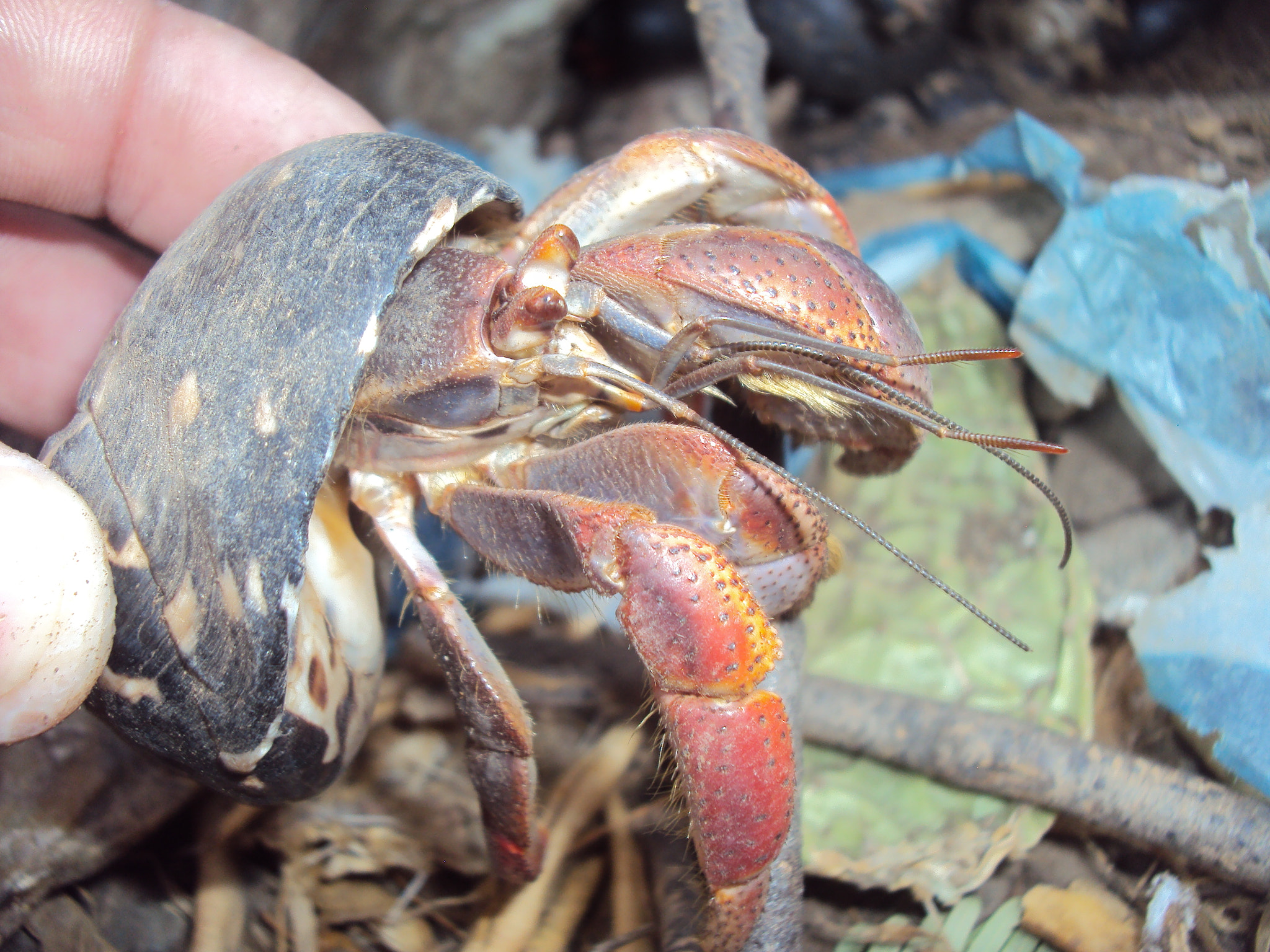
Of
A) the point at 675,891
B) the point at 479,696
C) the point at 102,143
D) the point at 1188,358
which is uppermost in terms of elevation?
the point at 102,143

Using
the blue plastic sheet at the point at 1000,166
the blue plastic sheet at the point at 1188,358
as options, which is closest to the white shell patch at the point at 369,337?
the blue plastic sheet at the point at 1188,358

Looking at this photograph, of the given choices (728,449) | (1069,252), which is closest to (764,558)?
(728,449)

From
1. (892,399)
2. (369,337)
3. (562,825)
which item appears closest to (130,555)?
(369,337)

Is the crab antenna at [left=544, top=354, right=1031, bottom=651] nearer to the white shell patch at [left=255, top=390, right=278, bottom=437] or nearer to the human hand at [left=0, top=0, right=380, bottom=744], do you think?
the white shell patch at [left=255, top=390, right=278, bottom=437]

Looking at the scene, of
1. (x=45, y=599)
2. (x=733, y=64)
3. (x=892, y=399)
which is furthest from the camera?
(x=733, y=64)

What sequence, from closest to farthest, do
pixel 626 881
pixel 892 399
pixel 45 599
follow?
1. pixel 45 599
2. pixel 892 399
3. pixel 626 881

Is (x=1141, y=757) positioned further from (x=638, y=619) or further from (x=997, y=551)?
(x=638, y=619)

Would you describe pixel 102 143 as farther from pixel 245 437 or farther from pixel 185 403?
pixel 245 437
